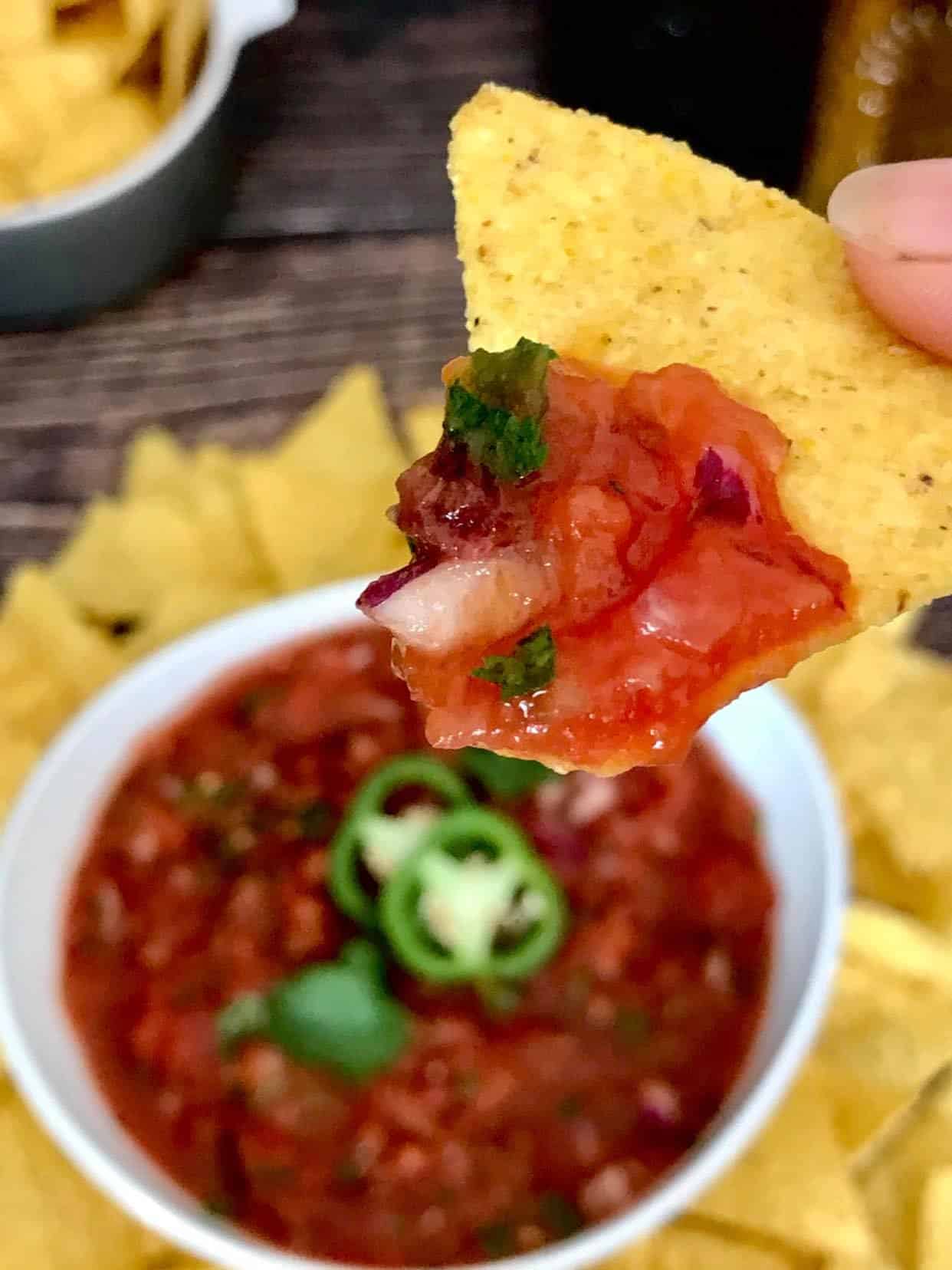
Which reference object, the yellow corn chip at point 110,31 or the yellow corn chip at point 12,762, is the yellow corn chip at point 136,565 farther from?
the yellow corn chip at point 110,31

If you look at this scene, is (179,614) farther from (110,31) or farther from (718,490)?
(718,490)

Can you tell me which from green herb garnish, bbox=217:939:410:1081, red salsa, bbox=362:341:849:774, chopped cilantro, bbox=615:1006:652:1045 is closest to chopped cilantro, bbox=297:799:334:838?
green herb garnish, bbox=217:939:410:1081

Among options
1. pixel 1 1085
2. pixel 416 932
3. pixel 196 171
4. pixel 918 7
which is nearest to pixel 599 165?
pixel 918 7

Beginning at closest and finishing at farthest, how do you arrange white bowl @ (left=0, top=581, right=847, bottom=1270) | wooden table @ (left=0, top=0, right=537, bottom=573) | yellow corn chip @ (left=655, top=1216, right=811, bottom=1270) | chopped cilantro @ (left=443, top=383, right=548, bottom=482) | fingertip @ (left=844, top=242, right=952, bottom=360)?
chopped cilantro @ (left=443, top=383, right=548, bottom=482)
fingertip @ (left=844, top=242, right=952, bottom=360)
white bowl @ (left=0, top=581, right=847, bottom=1270)
yellow corn chip @ (left=655, top=1216, right=811, bottom=1270)
wooden table @ (left=0, top=0, right=537, bottom=573)

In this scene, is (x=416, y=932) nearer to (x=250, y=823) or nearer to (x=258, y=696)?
(x=250, y=823)

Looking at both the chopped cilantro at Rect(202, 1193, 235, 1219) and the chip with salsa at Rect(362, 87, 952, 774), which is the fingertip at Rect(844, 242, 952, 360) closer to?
the chip with salsa at Rect(362, 87, 952, 774)
